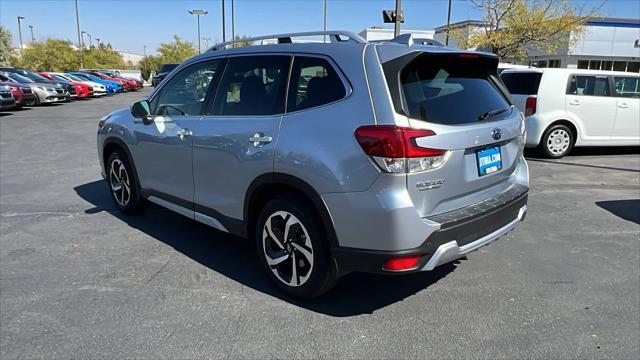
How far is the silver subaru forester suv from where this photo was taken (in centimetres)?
278

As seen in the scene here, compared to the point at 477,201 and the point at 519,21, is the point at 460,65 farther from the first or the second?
the point at 519,21

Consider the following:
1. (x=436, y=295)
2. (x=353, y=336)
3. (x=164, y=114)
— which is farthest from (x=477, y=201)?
(x=164, y=114)

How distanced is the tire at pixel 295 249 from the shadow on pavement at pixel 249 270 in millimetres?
158

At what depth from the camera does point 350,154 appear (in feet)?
9.25

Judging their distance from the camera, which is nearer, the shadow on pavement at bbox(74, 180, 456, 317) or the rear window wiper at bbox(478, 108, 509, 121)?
the rear window wiper at bbox(478, 108, 509, 121)

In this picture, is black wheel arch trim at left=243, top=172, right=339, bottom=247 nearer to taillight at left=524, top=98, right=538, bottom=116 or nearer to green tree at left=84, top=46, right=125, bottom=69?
taillight at left=524, top=98, right=538, bottom=116

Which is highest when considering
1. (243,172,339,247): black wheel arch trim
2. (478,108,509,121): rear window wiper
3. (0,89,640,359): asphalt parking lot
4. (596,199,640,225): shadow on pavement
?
(478,108,509,121): rear window wiper

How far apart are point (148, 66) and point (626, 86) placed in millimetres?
66911

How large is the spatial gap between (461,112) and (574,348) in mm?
1615

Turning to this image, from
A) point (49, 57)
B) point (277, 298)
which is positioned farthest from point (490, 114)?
point (49, 57)

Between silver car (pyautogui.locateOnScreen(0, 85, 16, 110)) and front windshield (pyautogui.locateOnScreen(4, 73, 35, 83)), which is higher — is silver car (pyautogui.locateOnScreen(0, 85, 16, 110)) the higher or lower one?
the lower one

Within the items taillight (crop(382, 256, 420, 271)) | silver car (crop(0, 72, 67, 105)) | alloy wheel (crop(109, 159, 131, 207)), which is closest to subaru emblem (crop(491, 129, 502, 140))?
taillight (crop(382, 256, 420, 271))

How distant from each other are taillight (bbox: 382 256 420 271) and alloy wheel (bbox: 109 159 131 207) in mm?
3461

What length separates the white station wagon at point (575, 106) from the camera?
29.7 feet
